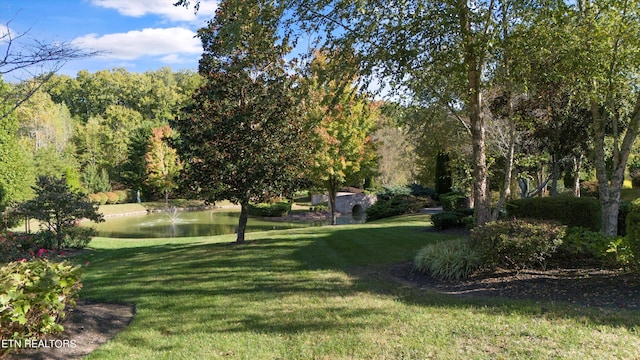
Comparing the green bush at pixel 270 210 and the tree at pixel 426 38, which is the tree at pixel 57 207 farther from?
the green bush at pixel 270 210

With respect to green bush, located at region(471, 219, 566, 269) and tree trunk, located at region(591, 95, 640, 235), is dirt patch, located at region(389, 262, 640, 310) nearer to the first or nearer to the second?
green bush, located at region(471, 219, 566, 269)

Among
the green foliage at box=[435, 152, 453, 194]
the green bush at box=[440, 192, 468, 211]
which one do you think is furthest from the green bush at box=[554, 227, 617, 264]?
the green foliage at box=[435, 152, 453, 194]

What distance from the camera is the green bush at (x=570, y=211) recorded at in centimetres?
865

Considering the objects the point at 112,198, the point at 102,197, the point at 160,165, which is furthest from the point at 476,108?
the point at 112,198

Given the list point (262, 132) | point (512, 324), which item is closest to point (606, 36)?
point (512, 324)

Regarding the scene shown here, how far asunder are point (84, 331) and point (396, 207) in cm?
1863

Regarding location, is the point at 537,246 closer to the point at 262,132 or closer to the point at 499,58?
the point at 499,58

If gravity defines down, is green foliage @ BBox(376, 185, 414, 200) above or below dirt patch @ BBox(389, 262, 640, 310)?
above

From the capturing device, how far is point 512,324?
4277 mm

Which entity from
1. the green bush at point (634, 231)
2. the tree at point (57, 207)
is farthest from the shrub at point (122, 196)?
the green bush at point (634, 231)

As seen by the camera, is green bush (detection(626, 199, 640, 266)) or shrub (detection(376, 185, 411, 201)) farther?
shrub (detection(376, 185, 411, 201))

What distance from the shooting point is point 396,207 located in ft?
72.8

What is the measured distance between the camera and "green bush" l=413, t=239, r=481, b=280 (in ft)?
21.7

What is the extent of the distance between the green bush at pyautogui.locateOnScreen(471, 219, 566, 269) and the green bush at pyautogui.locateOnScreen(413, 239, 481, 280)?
211 millimetres
